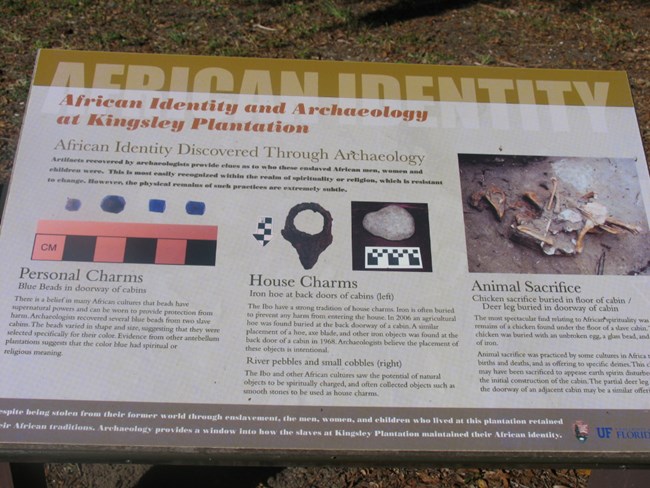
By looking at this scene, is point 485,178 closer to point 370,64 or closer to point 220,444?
point 370,64

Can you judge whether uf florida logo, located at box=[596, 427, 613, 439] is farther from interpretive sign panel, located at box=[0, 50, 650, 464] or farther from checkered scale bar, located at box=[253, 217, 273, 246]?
checkered scale bar, located at box=[253, 217, 273, 246]

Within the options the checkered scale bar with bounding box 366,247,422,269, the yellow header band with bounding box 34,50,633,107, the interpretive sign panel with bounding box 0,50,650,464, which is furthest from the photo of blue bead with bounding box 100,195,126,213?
the checkered scale bar with bounding box 366,247,422,269

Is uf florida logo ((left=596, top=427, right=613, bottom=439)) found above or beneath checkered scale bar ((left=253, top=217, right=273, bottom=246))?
beneath

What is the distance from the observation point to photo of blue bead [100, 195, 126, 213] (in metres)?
2.51

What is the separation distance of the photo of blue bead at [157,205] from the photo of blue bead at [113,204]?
106 mm

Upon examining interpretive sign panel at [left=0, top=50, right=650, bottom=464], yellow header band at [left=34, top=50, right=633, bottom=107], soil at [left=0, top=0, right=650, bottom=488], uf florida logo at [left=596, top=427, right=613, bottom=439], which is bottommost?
uf florida logo at [left=596, top=427, right=613, bottom=439]

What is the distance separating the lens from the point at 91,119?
8.81 feet

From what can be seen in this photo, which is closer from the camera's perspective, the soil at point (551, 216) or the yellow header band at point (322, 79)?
the soil at point (551, 216)

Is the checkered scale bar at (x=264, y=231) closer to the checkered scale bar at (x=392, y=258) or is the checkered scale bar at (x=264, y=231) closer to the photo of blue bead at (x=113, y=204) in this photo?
the checkered scale bar at (x=392, y=258)

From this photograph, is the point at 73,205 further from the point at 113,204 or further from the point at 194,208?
the point at 194,208

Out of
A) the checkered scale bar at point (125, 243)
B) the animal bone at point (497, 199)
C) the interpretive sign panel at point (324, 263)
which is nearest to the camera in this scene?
the interpretive sign panel at point (324, 263)

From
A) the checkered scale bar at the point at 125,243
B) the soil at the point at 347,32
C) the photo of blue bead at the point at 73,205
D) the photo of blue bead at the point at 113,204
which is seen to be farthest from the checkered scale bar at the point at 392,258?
the soil at the point at 347,32

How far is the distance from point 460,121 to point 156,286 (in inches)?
56.4

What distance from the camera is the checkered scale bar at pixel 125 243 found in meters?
2.45
